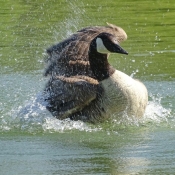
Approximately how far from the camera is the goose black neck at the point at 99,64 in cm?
962

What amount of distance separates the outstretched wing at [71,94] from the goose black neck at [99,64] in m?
0.15

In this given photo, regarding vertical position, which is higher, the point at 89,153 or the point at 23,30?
the point at 89,153

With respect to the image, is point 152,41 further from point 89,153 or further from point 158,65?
point 89,153

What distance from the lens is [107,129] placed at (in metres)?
9.40

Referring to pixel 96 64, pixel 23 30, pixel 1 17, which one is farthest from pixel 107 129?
pixel 1 17

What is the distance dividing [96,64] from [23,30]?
681 centimetres

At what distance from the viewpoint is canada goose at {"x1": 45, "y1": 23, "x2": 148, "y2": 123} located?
9.47 m

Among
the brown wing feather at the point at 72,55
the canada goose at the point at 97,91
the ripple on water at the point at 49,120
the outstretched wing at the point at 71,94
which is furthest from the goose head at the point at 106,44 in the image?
the ripple on water at the point at 49,120

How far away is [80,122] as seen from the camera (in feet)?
31.8

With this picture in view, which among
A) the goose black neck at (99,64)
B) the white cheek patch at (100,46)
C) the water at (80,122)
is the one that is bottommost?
the water at (80,122)

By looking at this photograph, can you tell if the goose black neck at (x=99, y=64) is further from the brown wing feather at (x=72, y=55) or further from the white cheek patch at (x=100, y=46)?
the brown wing feather at (x=72, y=55)

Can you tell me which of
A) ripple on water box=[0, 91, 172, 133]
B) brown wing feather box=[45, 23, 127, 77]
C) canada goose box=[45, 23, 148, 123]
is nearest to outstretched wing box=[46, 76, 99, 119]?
canada goose box=[45, 23, 148, 123]

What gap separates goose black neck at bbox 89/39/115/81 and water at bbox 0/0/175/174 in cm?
65

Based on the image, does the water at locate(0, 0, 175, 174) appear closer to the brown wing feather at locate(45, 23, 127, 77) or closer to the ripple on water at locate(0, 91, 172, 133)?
the ripple on water at locate(0, 91, 172, 133)
